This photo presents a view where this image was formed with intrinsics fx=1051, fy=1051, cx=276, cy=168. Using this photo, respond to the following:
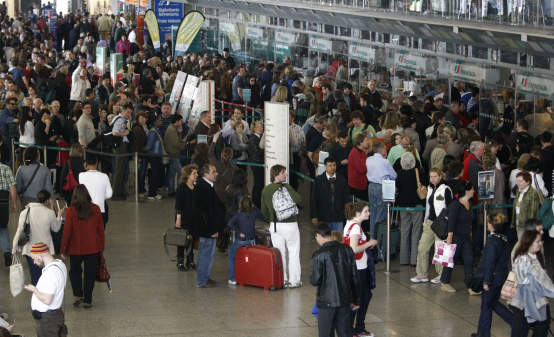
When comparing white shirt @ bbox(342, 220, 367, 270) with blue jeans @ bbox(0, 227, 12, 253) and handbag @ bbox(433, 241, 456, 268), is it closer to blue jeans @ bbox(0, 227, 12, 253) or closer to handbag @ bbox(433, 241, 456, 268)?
handbag @ bbox(433, 241, 456, 268)

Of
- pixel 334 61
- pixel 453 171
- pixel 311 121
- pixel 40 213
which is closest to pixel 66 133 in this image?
pixel 311 121

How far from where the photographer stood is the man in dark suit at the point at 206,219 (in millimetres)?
12750

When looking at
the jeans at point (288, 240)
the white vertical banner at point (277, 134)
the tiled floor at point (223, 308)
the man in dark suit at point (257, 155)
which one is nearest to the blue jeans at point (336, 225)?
the tiled floor at point (223, 308)

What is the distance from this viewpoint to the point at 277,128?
1523 centimetres

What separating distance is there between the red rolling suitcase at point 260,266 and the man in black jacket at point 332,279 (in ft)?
10.1

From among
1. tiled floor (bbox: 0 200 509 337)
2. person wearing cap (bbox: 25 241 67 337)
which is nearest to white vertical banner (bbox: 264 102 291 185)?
tiled floor (bbox: 0 200 509 337)

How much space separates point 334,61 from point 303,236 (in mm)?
12176

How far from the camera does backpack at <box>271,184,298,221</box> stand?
41.5ft

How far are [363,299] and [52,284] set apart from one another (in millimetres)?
3295

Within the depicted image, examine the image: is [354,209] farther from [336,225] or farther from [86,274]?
[86,274]

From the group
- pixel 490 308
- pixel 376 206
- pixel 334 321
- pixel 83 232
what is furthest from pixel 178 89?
pixel 334 321

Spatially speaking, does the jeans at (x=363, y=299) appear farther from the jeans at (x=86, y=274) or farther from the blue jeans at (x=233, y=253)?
the jeans at (x=86, y=274)

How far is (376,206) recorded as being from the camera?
47.3 feet

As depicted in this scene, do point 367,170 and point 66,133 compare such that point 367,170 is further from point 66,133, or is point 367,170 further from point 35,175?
point 66,133
